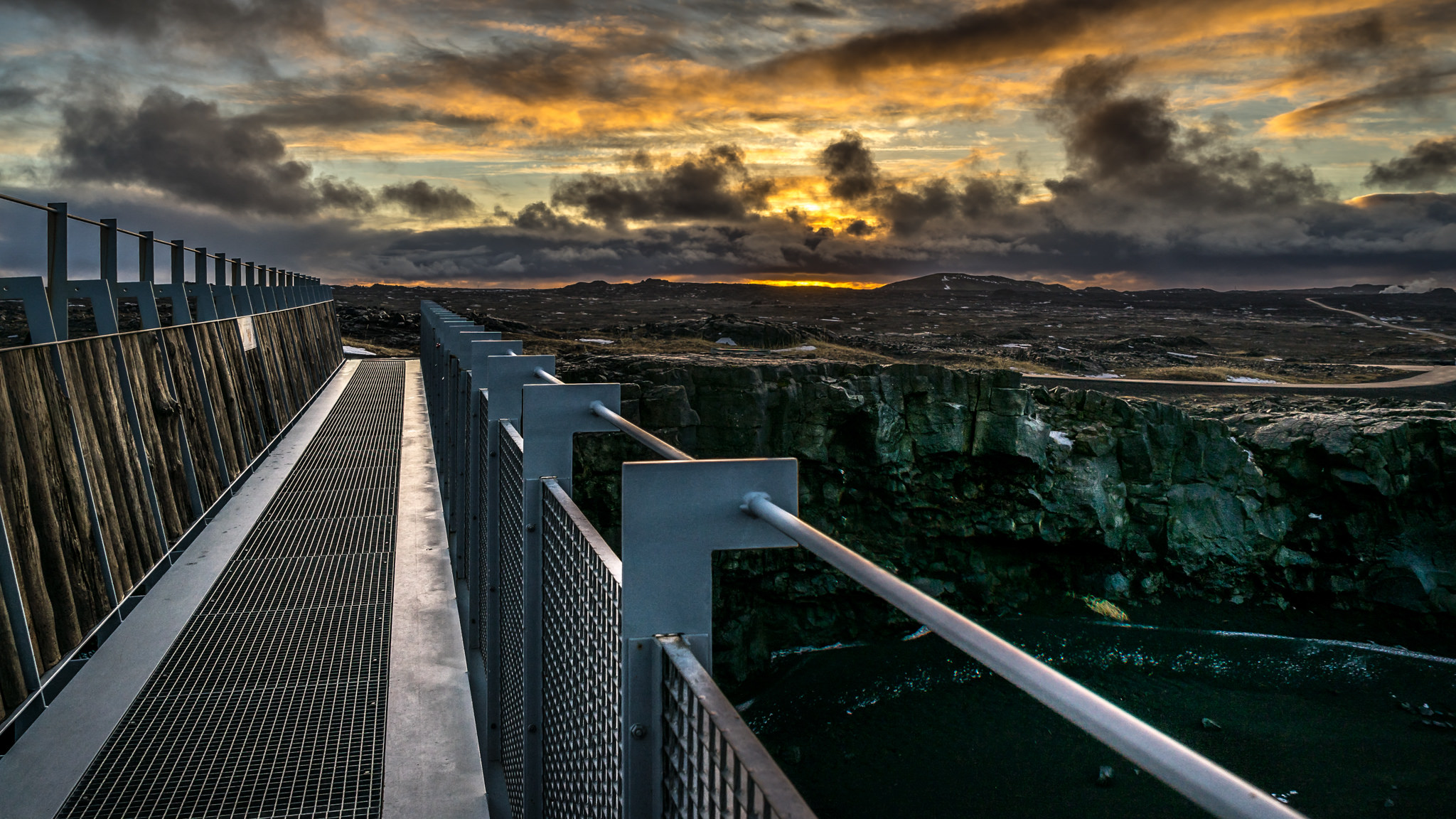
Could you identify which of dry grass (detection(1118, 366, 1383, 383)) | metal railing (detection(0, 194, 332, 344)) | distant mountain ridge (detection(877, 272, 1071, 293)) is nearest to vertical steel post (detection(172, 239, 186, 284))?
metal railing (detection(0, 194, 332, 344))

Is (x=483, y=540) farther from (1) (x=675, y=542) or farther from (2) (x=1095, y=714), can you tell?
(2) (x=1095, y=714)

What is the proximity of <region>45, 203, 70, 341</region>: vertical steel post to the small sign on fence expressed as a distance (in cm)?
377

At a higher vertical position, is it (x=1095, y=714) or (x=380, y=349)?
(x=1095, y=714)

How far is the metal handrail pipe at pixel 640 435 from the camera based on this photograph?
157 cm

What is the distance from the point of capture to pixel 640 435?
1.88 metres

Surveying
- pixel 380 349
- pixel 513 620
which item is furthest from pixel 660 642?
pixel 380 349

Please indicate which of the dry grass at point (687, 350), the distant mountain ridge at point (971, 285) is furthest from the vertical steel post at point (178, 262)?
the distant mountain ridge at point (971, 285)

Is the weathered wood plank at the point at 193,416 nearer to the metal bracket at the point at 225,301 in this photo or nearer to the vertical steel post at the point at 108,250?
the vertical steel post at the point at 108,250

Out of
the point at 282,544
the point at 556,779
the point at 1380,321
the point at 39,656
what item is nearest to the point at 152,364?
the point at 282,544

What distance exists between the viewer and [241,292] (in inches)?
340

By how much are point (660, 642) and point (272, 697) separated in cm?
280

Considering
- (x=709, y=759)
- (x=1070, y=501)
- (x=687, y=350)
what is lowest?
(x=1070, y=501)

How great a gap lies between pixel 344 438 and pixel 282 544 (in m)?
4.12

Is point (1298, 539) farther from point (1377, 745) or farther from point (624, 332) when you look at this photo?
point (624, 332)
